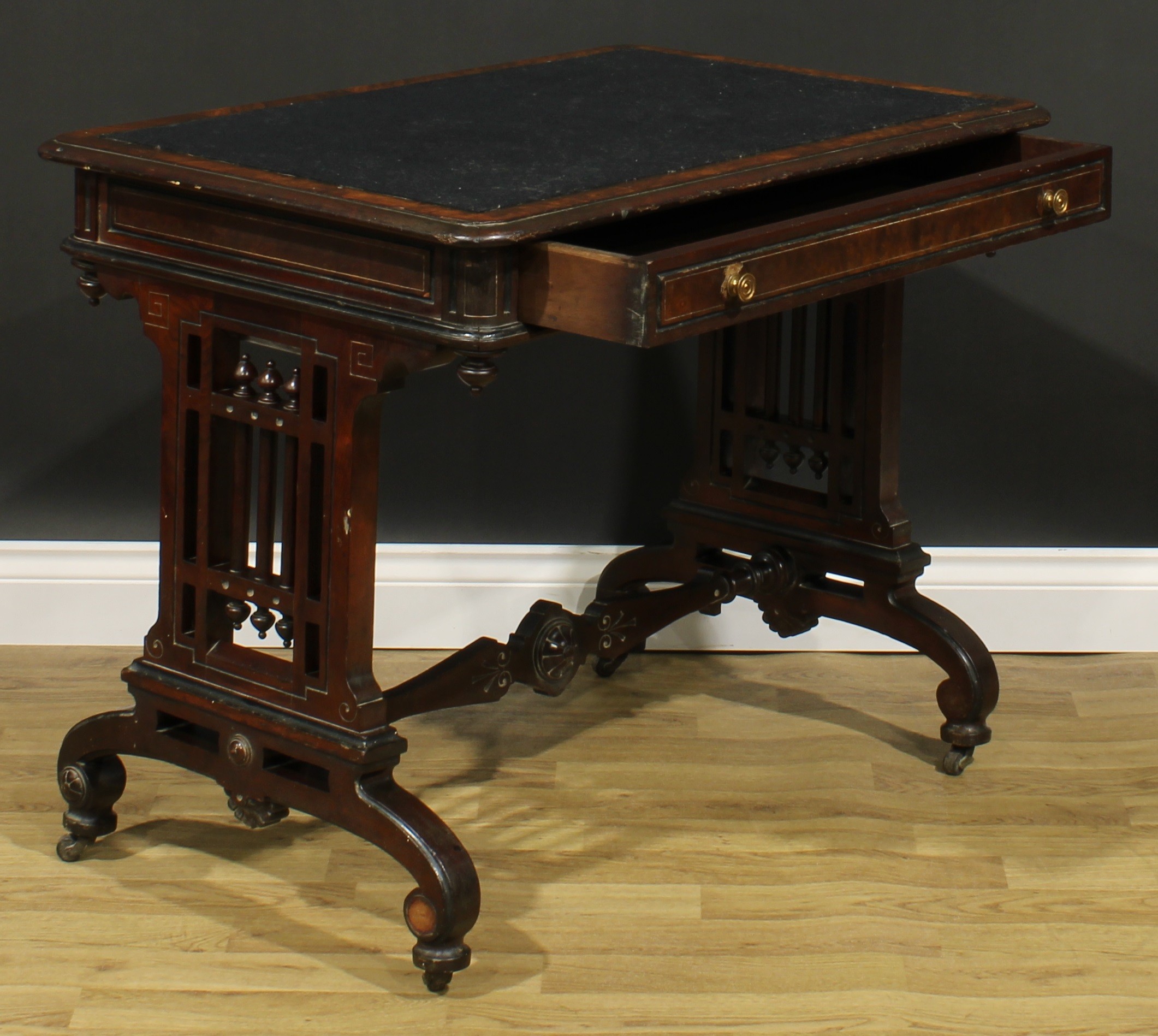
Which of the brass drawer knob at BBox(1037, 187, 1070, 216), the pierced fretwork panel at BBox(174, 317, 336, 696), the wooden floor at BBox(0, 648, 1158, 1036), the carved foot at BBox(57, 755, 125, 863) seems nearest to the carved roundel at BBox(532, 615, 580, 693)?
the wooden floor at BBox(0, 648, 1158, 1036)

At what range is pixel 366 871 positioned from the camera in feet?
8.32

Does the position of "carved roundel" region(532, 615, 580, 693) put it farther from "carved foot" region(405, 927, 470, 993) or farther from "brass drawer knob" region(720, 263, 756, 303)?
"brass drawer knob" region(720, 263, 756, 303)

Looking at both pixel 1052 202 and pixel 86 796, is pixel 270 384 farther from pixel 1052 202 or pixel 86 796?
pixel 1052 202

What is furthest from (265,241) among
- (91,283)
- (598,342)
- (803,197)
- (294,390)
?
(598,342)

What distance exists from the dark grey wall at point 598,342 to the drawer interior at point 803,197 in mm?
458

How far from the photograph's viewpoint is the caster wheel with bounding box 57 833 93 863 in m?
2.55

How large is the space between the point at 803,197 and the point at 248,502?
0.79m

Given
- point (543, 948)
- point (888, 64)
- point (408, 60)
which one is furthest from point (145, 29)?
point (543, 948)

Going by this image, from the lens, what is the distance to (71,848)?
2.55 m

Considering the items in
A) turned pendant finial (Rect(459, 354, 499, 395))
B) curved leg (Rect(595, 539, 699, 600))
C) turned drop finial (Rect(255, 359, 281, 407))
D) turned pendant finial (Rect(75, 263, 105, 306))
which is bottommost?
curved leg (Rect(595, 539, 699, 600))

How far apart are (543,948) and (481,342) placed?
2.56ft

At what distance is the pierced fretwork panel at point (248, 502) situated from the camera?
2.23 meters

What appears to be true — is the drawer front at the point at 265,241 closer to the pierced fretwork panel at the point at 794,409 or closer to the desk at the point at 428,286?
the desk at the point at 428,286

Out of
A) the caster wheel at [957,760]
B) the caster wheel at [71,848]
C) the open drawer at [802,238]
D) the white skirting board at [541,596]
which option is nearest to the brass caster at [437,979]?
the caster wheel at [71,848]
